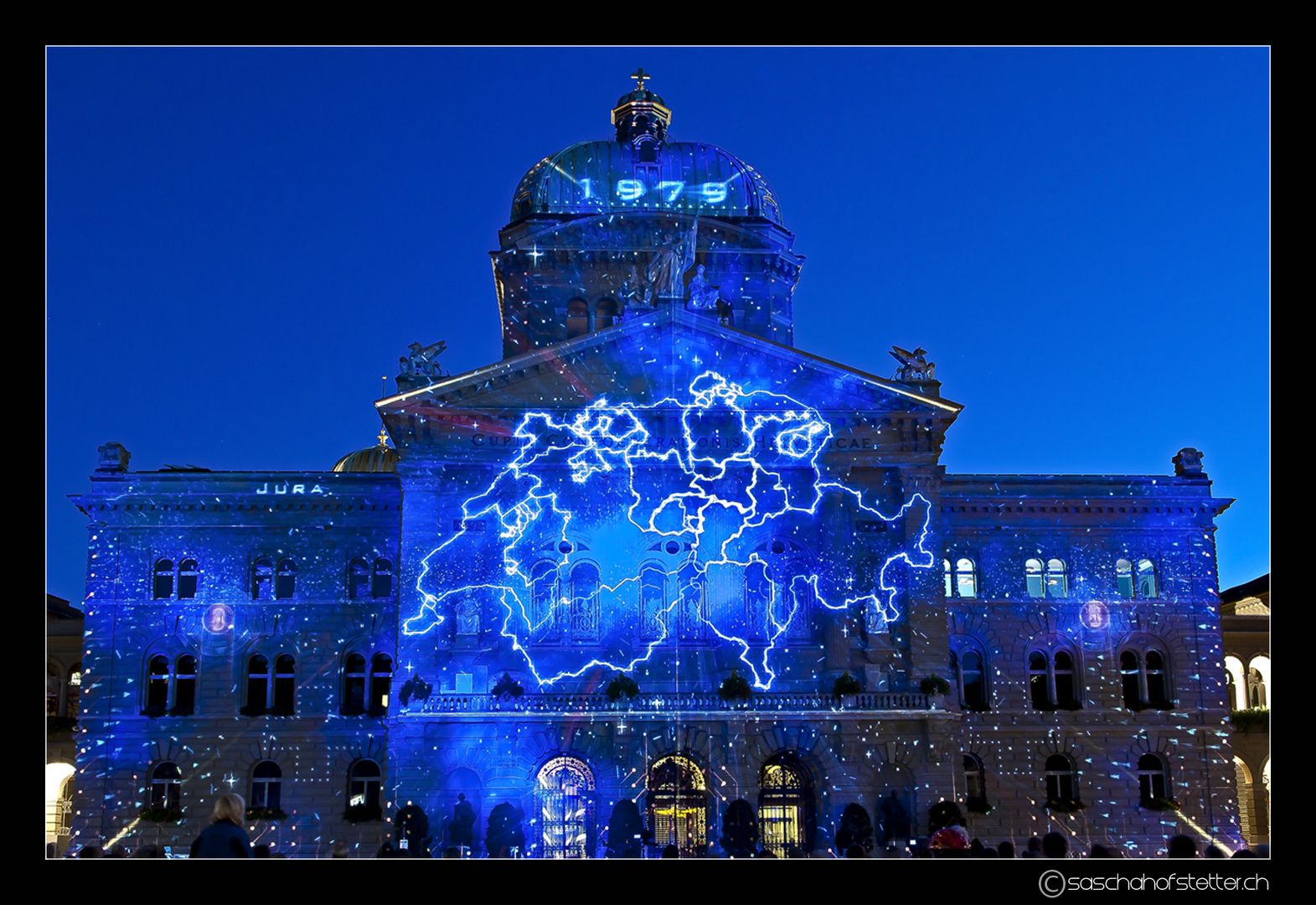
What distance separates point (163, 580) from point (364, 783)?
817cm

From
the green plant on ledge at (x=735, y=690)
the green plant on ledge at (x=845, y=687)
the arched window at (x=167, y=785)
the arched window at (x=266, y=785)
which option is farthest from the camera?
the arched window at (x=266, y=785)

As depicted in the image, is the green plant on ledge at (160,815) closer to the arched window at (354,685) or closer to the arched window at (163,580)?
the arched window at (354,685)

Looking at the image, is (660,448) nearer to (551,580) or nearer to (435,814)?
(551,580)

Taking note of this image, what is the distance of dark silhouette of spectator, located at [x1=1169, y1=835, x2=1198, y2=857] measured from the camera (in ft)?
42.9

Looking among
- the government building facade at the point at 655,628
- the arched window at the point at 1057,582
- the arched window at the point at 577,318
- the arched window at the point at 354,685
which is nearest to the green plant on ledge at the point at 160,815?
the government building facade at the point at 655,628

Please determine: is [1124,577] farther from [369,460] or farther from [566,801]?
[369,460]

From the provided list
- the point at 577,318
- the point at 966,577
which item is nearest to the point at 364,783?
the point at 577,318

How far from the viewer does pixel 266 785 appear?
35469 mm

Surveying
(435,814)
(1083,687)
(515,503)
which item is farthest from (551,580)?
(1083,687)

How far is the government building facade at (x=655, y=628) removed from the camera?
31531mm

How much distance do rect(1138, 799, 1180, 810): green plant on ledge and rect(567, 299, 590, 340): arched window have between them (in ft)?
74.3

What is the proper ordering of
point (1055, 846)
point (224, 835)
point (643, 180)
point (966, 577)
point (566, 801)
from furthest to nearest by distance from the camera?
point (643, 180) → point (966, 577) → point (566, 801) → point (1055, 846) → point (224, 835)

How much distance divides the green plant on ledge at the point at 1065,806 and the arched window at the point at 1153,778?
2008mm

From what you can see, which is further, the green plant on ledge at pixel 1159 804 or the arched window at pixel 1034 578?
the arched window at pixel 1034 578
